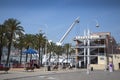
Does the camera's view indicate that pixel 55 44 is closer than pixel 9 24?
No

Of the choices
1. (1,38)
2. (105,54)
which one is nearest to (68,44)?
(105,54)

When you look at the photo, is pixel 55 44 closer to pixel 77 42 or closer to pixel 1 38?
pixel 77 42

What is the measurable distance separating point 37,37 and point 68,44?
41.1m

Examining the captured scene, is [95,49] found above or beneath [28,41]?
beneath

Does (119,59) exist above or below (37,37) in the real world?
below

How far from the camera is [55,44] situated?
115750mm

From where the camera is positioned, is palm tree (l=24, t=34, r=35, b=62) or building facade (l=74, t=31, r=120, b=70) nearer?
palm tree (l=24, t=34, r=35, b=62)

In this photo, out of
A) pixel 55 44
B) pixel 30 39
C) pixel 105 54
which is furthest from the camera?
pixel 55 44

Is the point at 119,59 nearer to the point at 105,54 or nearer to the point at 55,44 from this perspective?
the point at 105,54

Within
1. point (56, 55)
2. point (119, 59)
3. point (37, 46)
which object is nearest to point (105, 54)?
point (119, 59)

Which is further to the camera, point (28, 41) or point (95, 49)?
point (95, 49)

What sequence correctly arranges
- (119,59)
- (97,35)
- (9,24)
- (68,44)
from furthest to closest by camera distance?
(68,44)
(97,35)
(119,59)
(9,24)

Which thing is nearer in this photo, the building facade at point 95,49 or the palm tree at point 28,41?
the palm tree at point 28,41

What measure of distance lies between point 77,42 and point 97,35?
8.35 m
